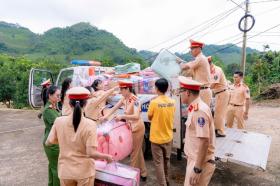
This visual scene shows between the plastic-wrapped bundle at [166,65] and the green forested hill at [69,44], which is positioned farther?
the green forested hill at [69,44]

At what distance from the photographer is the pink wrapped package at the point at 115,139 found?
3.82 metres

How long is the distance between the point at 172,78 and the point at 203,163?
8.72 feet

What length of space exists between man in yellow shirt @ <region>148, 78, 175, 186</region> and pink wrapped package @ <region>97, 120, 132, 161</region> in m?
0.41

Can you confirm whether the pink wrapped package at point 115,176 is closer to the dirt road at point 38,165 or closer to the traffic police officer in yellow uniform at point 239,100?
the dirt road at point 38,165

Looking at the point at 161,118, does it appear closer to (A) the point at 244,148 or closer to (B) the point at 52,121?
(B) the point at 52,121

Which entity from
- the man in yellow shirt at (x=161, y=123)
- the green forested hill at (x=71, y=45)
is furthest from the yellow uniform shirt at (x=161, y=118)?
the green forested hill at (x=71, y=45)

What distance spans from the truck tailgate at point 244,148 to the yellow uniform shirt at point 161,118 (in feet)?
3.34

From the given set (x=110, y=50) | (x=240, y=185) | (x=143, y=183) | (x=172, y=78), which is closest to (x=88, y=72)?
(x=172, y=78)

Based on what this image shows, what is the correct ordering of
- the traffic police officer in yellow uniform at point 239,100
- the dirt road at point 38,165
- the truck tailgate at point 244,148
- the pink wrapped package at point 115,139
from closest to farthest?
1. the pink wrapped package at point 115,139
2. the truck tailgate at point 244,148
3. the dirt road at point 38,165
4. the traffic police officer in yellow uniform at point 239,100

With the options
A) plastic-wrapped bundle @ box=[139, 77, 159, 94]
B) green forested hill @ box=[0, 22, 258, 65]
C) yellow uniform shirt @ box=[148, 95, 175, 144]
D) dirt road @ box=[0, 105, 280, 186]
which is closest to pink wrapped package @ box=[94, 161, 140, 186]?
yellow uniform shirt @ box=[148, 95, 175, 144]

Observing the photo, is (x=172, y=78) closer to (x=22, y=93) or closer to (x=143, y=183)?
(x=143, y=183)

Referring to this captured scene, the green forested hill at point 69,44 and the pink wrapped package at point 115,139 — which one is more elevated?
the green forested hill at point 69,44

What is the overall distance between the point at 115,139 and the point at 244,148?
2444mm

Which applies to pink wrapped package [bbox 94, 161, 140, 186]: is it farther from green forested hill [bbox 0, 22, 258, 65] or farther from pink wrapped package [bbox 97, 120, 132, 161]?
green forested hill [bbox 0, 22, 258, 65]
